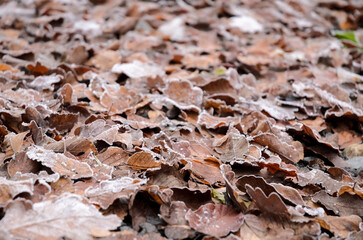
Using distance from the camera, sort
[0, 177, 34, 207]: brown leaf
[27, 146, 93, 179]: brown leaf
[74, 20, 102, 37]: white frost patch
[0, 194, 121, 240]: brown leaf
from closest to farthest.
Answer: [0, 194, 121, 240]: brown leaf
[0, 177, 34, 207]: brown leaf
[27, 146, 93, 179]: brown leaf
[74, 20, 102, 37]: white frost patch

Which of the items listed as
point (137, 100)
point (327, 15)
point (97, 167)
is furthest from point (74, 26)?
point (327, 15)

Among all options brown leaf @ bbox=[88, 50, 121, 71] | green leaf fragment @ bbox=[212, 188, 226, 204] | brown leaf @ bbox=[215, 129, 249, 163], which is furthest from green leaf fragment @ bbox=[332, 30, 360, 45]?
green leaf fragment @ bbox=[212, 188, 226, 204]

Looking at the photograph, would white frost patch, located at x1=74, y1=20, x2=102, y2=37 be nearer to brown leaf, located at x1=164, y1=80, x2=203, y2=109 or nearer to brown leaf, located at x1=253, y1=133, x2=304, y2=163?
brown leaf, located at x1=164, y1=80, x2=203, y2=109

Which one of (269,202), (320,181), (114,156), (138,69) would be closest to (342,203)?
(320,181)

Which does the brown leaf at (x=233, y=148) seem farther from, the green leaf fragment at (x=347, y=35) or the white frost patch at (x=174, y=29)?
the green leaf fragment at (x=347, y=35)

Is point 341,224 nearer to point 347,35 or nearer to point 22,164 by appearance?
point 22,164

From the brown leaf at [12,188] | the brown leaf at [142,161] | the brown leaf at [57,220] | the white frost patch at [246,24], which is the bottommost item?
the white frost patch at [246,24]

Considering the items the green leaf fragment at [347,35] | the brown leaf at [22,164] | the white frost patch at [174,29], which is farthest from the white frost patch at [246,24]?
the brown leaf at [22,164]
